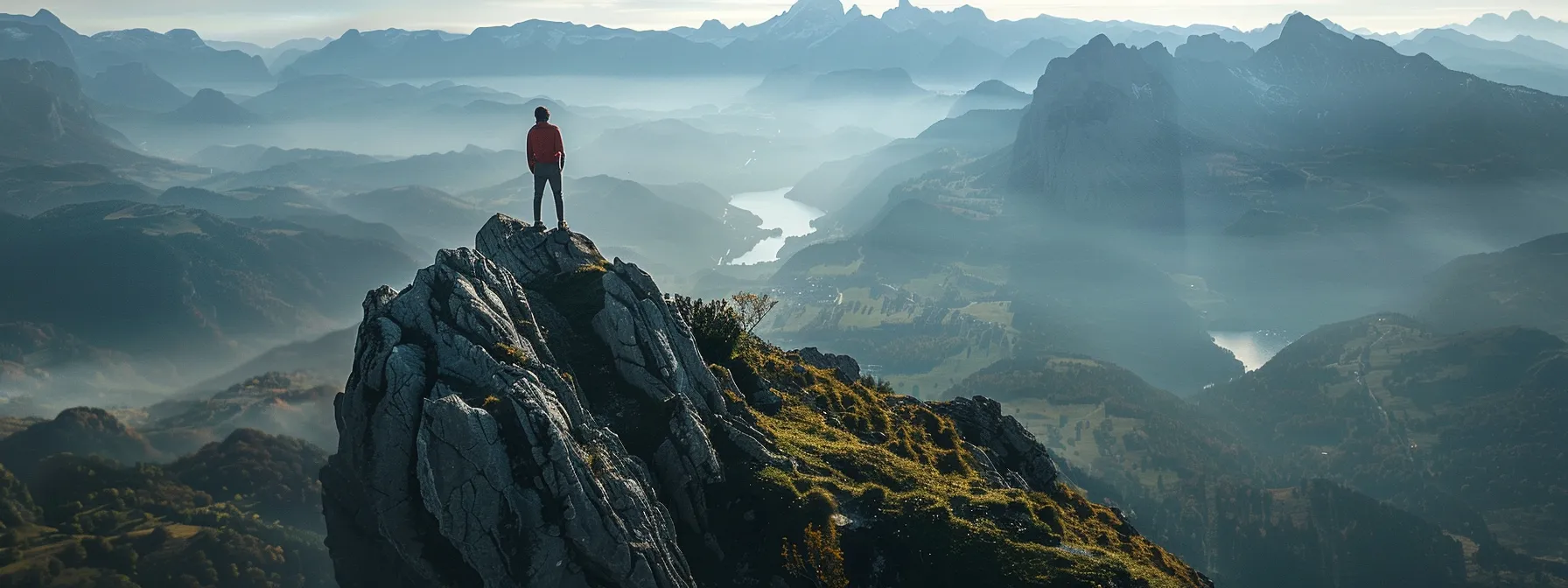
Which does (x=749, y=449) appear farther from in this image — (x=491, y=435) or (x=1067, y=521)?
(x=1067, y=521)

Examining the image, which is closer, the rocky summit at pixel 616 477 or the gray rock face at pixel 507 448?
the gray rock face at pixel 507 448

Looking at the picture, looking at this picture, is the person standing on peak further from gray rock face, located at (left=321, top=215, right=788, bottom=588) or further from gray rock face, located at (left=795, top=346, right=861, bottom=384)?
gray rock face, located at (left=795, top=346, right=861, bottom=384)

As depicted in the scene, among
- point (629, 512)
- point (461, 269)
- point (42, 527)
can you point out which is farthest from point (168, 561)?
point (629, 512)

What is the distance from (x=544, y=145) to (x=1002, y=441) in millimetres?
35311

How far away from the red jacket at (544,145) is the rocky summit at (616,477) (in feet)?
25.6

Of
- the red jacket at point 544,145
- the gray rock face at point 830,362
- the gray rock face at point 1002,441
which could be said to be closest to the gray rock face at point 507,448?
the red jacket at point 544,145

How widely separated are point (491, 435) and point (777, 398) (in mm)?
19130

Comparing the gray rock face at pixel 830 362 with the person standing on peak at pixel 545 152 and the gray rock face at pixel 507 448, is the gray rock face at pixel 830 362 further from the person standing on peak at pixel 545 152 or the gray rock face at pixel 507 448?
the gray rock face at pixel 507 448

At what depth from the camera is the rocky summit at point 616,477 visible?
31.2m

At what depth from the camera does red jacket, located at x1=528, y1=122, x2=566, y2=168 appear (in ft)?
165

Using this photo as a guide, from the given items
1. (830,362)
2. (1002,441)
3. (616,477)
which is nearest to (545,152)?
(616,477)

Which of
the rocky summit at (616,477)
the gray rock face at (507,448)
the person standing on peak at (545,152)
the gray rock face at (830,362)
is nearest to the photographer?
the gray rock face at (507,448)

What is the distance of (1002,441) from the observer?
61.7 metres

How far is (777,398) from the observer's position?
48.2 metres
